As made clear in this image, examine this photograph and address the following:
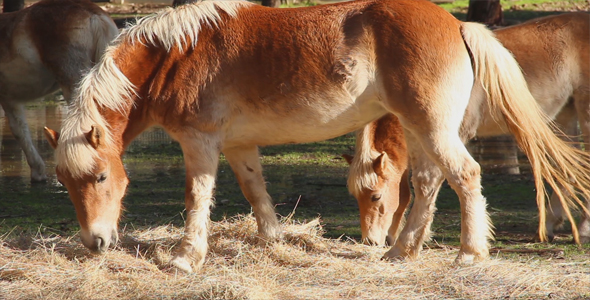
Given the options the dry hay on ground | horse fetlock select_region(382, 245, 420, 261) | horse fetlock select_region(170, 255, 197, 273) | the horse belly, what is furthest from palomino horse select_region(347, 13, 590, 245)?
horse fetlock select_region(170, 255, 197, 273)

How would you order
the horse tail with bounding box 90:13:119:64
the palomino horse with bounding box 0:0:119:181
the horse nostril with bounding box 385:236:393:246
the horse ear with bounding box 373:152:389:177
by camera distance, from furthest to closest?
1. the horse tail with bounding box 90:13:119:64
2. the palomino horse with bounding box 0:0:119:181
3. the horse nostril with bounding box 385:236:393:246
4. the horse ear with bounding box 373:152:389:177

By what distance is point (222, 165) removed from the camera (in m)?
8.61

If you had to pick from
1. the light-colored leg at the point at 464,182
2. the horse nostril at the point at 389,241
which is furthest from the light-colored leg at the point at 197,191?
the horse nostril at the point at 389,241

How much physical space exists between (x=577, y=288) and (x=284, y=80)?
2.24m

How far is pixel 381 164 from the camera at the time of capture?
17.5 feet

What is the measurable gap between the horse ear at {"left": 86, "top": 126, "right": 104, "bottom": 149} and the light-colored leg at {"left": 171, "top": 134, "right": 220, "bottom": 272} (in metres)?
0.55

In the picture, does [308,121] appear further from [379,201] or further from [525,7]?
[525,7]

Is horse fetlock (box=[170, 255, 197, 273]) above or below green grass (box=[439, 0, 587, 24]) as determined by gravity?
below

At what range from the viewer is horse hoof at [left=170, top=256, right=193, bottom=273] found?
14.6ft

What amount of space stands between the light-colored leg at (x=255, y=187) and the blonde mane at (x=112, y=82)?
0.99 meters

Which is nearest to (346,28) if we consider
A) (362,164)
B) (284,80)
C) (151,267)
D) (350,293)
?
(284,80)

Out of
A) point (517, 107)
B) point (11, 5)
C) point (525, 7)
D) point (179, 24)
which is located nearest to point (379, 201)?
point (517, 107)

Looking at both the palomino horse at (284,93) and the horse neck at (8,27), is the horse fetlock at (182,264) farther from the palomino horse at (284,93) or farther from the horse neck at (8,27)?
the horse neck at (8,27)

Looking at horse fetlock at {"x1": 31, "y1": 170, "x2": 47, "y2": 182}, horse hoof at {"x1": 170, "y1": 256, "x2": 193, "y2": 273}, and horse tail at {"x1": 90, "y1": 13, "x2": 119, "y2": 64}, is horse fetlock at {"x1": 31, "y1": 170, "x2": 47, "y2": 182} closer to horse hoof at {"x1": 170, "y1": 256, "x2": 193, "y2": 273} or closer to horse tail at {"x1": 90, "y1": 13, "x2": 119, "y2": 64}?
horse tail at {"x1": 90, "y1": 13, "x2": 119, "y2": 64}
